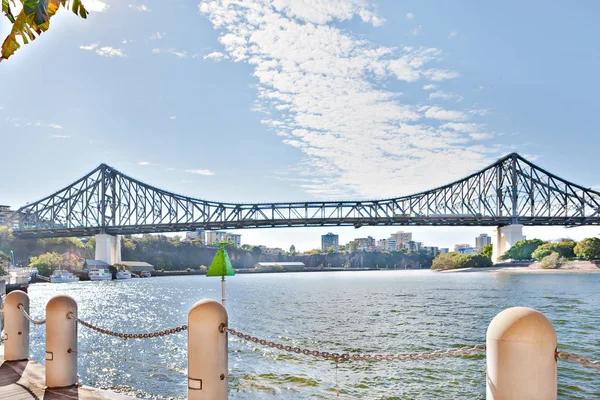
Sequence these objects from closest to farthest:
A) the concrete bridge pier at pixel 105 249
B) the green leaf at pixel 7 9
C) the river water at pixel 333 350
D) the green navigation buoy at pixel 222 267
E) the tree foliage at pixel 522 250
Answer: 1. the green leaf at pixel 7 9
2. the green navigation buoy at pixel 222 267
3. the river water at pixel 333 350
4. the concrete bridge pier at pixel 105 249
5. the tree foliage at pixel 522 250

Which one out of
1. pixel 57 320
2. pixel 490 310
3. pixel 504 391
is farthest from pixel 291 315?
pixel 504 391

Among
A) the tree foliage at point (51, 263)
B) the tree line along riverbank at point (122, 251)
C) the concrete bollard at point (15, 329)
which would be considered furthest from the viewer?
the tree line along riverbank at point (122, 251)

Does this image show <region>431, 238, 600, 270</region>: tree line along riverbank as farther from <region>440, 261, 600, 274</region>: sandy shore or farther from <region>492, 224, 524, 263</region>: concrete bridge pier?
<region>440, 261, 600, 274</region>: sandy shore

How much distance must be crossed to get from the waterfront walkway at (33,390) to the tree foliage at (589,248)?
125 m

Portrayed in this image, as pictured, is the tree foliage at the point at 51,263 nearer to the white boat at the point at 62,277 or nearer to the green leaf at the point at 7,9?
the white boat at the point at 62,277

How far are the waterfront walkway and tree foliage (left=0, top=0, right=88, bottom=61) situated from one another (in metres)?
4.51

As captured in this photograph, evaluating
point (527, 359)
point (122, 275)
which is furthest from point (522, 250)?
point (527, 359)

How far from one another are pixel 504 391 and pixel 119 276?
12014 cm

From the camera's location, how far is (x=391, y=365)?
15859mm

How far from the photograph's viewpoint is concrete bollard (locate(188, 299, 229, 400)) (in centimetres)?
557

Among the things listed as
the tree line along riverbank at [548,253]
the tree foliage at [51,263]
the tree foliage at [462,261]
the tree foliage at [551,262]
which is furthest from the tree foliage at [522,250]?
the tree foliage at [51,263]

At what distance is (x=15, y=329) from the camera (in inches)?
359

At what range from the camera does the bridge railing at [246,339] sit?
3.93 meters

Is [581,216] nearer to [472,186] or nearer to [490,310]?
[472,186]
